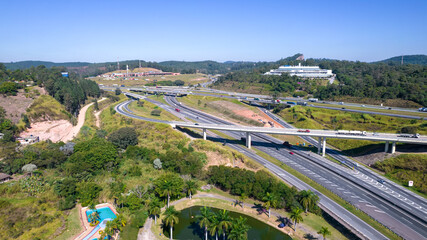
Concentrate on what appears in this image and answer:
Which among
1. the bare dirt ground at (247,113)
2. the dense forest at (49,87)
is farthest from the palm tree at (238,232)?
the dense forest at (49,87)

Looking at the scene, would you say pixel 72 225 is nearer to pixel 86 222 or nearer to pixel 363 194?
pixel 86 222

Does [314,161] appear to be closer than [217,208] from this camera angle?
No

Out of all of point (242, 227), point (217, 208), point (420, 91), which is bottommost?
point (217, 208)

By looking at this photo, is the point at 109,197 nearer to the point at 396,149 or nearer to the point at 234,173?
the point at 234,173

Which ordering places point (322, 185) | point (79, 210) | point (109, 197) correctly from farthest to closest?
point (322, 185) < point (109, 197) < point (79, 210)

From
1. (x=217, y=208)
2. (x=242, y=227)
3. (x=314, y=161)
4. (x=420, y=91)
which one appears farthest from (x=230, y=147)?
(x=420, y=91)

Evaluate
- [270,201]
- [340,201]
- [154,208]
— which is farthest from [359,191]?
[154,208]

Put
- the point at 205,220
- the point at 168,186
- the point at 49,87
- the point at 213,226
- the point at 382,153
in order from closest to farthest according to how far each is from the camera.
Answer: the point at 213,226, the point at 205,220, the point at 168,186, the point at 382,153, the point at 49,87
